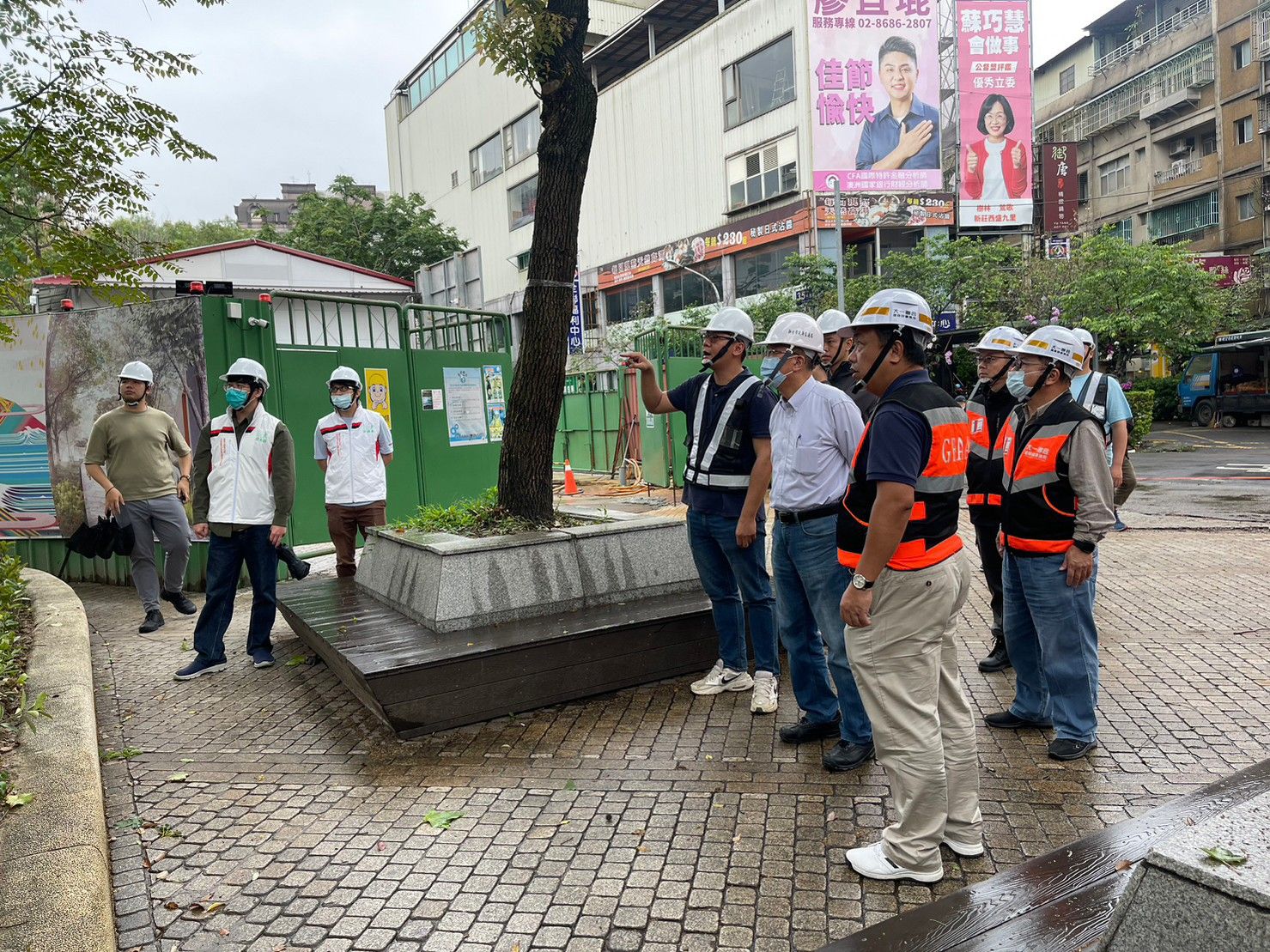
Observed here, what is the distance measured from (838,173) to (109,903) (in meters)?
32.0

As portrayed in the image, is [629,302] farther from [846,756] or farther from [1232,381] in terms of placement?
[846,756]

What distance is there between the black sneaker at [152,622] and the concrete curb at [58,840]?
2522mm

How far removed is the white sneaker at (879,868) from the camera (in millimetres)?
3062

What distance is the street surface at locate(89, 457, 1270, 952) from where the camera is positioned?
2975 mm

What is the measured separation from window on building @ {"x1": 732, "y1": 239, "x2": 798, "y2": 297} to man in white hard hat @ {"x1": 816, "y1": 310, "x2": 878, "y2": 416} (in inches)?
1070

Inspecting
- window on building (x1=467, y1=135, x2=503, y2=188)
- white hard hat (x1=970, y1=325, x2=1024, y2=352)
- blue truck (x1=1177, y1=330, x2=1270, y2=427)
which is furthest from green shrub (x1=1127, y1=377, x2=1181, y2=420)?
white hard hat (x1=970, y1=325, x2=1024, y2=352)

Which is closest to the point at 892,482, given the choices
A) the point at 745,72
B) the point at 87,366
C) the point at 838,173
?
the point at 87,366

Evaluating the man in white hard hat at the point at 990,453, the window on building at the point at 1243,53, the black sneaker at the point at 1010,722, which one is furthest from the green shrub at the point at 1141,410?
the window on building at the point at 1243,53

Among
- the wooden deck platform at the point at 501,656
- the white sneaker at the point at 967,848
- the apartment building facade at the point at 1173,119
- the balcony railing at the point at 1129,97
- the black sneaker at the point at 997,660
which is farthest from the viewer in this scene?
the balcony railing at the point at 1129,97

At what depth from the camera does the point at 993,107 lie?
32781 millimetres

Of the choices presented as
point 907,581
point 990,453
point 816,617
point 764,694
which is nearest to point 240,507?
point 764,694

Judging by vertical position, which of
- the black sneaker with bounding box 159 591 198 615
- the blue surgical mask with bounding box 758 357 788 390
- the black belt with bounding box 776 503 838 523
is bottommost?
the black sneaker with bounding box 159 591 198 615

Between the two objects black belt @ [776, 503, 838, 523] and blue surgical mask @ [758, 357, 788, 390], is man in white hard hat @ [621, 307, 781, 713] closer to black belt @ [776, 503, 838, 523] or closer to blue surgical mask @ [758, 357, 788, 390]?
blue surgical mask @ [758, 357, 788, 390]

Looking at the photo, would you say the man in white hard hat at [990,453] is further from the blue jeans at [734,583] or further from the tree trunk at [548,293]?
the tree trunk at [548,293]
